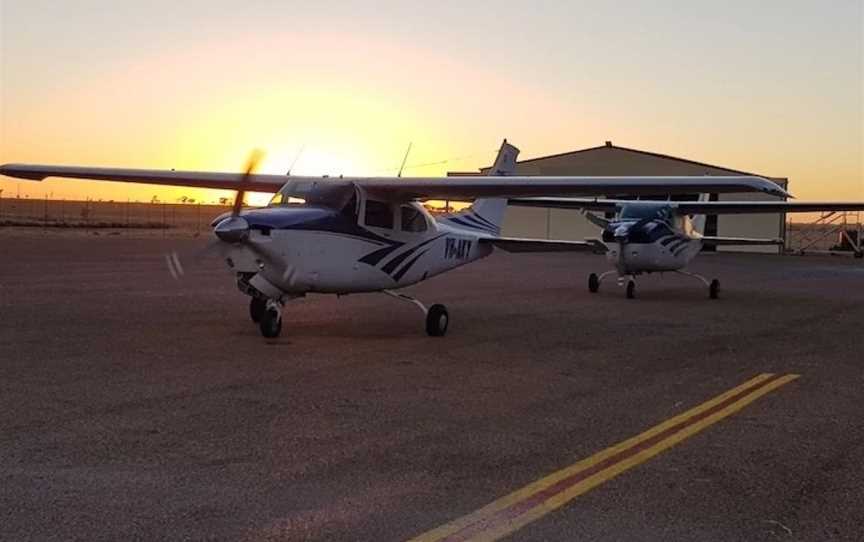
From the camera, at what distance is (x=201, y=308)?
14.4 m

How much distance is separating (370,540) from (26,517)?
5.75ft

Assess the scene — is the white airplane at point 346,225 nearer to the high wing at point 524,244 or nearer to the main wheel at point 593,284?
the high wing at point 524,244

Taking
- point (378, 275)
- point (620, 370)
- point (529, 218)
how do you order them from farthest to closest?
point (529, 218) < point (378, 275) < point (620, 370)

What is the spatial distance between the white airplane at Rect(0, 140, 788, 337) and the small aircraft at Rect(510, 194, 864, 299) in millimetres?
5528

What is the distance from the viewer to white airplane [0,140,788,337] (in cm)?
1050

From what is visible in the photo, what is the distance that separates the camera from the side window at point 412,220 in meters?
12.8

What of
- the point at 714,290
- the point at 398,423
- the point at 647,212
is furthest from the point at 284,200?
the point at 714,290

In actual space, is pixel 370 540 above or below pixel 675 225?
below

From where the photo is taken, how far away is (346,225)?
11.5 meters

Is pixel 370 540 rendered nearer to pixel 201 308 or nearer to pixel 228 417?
pixel 228 417

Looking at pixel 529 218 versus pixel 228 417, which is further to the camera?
pixel 529 218

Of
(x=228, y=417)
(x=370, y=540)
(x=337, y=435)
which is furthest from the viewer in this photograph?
(x=228, y=417)

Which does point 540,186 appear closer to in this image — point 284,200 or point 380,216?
point 380,216

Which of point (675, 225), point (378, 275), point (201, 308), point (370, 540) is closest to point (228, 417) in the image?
point (370, 540)
